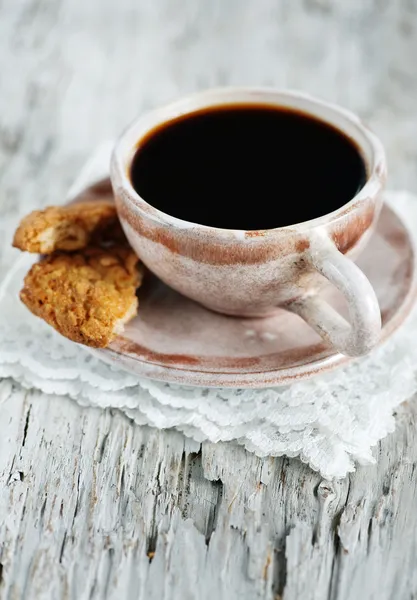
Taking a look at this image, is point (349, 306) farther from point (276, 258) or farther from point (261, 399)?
point (261, 399)

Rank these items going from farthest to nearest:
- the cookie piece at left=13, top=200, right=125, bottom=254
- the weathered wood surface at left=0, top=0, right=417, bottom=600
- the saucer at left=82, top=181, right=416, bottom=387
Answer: the cookie piece at left=13, top=200, right=125, bottom=254
the saucer at left=82, top=181, right=416, bottom=387
the weathered wood surface at left=0, top=0, right=417, bottom=600

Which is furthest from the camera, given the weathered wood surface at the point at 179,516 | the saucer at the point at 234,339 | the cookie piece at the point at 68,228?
the cookie piece at the point at 68,228

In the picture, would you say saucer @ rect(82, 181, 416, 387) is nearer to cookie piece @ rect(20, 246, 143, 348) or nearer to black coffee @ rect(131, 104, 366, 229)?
cookie piece @ rect(20, 246, 143, 348)

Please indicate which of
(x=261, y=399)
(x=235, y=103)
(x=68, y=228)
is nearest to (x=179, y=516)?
(x=261, y=399)

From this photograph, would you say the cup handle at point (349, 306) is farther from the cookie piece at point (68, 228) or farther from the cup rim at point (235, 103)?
the cookie piece at point (68, 228)

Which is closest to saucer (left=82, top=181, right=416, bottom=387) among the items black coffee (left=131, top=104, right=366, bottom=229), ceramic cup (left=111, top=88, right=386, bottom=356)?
ceramic cup (left=111, top=88, right=386, bottom=356)

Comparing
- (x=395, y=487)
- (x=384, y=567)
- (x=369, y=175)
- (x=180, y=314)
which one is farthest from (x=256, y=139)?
(x=384, y=567)

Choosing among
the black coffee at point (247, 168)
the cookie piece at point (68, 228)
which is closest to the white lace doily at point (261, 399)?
the cookie piece at point (68, 228)
